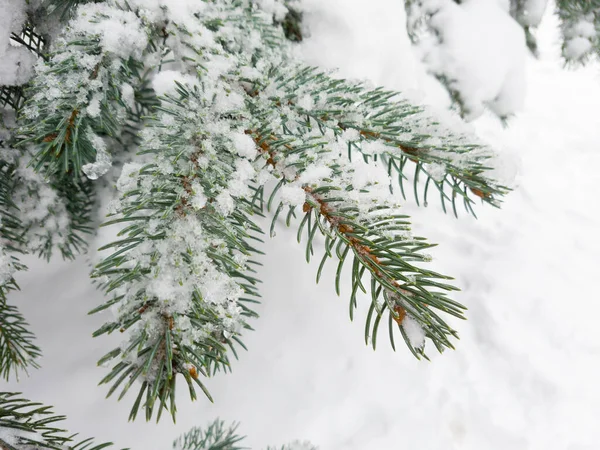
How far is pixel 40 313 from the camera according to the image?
1610 mm

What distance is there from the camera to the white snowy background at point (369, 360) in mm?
1357

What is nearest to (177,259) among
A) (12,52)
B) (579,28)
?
(12,52)

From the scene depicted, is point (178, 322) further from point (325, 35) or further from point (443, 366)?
point (443, 366)

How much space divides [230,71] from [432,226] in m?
1.84

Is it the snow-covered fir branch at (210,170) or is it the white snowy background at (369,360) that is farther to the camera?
the white snowy background at (369,360)

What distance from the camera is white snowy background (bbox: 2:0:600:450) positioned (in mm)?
1357

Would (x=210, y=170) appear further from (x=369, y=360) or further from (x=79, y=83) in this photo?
(x=369, y=360)

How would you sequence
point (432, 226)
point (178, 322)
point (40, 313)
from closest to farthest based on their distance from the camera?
point (178, 322) → point (40, 313) → point (432, 226)

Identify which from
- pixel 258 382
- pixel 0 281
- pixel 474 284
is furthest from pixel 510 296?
pixel 0 281

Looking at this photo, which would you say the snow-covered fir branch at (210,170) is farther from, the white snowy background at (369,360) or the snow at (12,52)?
the white snowy background at (369,360)

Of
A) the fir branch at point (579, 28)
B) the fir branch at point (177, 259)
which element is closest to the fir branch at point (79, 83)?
the fir branch at point (177, 259)

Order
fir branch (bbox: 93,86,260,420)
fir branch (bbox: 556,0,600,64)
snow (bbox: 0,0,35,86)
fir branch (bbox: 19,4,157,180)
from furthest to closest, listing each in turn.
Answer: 1. fir branch (bbox: 556,0,600,64)
2. snow (bbox: 0,0,35,86)
3. fir branch (bbox: 19,4,157,180)
4. fir branch (bbox: 93,86,260,420)

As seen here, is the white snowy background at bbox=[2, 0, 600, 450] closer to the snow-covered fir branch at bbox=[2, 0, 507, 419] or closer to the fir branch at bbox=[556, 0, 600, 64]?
the fir branch at bbox=[556, 0, 600, 64]

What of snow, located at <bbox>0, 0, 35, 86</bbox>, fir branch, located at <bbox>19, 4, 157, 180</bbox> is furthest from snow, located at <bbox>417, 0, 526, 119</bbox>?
snow, located at <bbox>0, 0, 35, 86</bbox>
